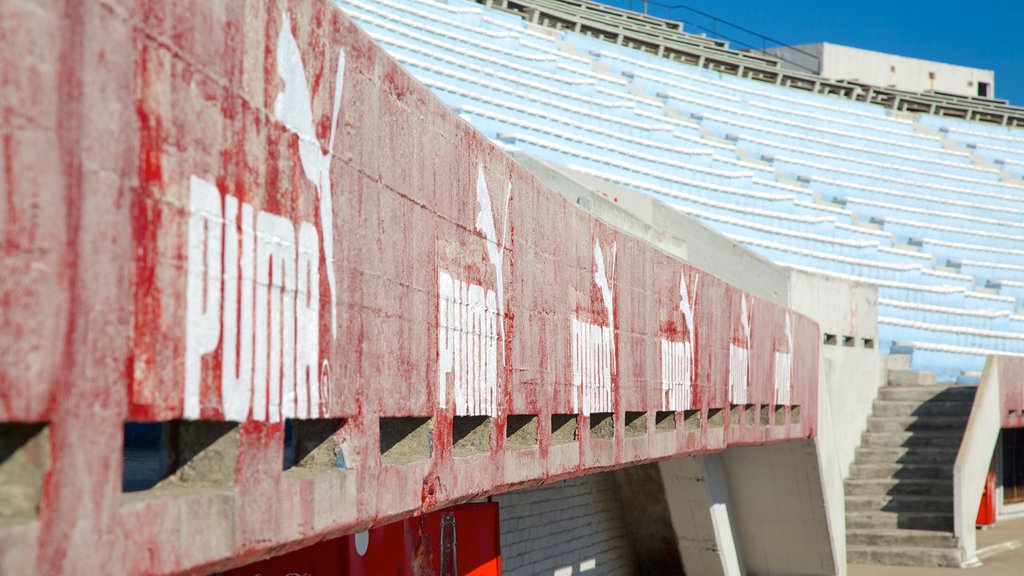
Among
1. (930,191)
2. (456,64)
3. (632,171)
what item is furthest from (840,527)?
(930,191)

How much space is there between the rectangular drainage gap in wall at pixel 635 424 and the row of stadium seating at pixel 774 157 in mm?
14902

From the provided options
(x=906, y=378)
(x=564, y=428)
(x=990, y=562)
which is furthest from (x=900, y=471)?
(x=564, y=428)

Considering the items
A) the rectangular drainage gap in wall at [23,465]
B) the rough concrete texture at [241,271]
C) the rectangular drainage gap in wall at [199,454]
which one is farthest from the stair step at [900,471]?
the rectangular drainage gap in wall at [23,465]

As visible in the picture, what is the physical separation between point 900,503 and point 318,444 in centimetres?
1485

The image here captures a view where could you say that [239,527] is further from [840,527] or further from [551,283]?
[840,527]

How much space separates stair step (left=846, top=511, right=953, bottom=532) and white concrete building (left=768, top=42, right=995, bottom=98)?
1126 inches

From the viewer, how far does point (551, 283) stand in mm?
7355

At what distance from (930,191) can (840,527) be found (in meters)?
19.1

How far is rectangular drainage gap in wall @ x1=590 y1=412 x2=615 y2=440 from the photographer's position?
8586mm

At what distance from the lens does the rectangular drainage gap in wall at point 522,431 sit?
22.9ft

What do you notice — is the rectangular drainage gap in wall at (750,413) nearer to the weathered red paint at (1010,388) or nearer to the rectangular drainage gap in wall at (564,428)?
the rectangular drainage gap in wall at (564,428)

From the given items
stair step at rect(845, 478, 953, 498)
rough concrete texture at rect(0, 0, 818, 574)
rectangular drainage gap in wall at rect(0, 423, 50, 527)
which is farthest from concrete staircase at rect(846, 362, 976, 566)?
rectangular drainage gap in wall at rect(0, 423, 50, 527)

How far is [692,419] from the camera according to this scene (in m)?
11.2

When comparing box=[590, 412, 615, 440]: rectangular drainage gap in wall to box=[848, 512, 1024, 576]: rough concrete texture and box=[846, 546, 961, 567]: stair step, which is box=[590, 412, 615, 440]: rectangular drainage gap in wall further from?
box=[846, 546, 961, 567]: stair step
